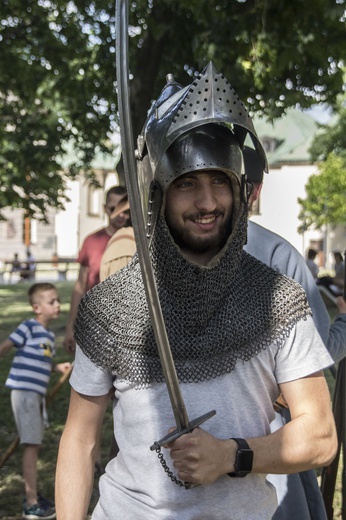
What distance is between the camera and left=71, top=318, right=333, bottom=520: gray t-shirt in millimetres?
2008

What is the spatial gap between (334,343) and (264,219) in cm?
5045

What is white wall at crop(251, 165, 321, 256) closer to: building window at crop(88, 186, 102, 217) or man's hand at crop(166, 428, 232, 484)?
building window at crop(88, 186, 102, 217)

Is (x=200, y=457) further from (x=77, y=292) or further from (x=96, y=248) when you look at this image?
(x=77, y=292)

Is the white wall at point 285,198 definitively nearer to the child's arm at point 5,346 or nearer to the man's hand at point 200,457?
the child's arm at point 5,346

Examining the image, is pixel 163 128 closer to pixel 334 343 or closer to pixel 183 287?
pixel 183 287

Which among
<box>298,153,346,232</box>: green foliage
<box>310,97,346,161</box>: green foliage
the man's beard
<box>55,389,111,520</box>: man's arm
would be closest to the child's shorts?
<box>55,389,111,520</box>: man's arm

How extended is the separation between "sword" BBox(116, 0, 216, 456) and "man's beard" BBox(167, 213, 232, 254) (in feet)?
1.17

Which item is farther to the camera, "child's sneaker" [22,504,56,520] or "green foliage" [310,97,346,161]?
"green foliage" [310,97,346,161]

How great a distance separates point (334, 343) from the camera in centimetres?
315

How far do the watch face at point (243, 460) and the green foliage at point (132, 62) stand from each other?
5891 mm

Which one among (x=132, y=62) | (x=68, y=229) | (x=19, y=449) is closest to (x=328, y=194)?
(x=68, y=229)

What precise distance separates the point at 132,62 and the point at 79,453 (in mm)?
8907

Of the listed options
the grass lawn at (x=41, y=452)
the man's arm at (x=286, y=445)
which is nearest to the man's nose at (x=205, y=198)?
the man's arm at (x=286, y=445)

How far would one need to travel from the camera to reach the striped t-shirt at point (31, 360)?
16.8 ft
